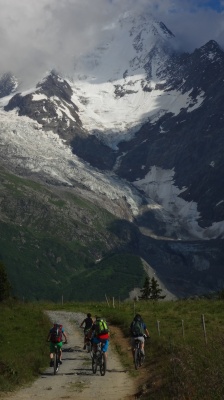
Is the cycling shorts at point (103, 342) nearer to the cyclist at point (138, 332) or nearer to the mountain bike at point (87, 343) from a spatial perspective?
the cyclist at point (138, 332)

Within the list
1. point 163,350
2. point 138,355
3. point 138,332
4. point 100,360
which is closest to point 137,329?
point 138,332

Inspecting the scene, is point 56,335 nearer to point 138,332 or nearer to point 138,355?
point 138,332

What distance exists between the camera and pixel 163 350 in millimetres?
30812

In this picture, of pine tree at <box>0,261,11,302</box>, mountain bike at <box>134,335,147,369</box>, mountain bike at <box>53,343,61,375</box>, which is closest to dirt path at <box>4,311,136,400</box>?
mountain bike at <box>53,343,61,375</box>

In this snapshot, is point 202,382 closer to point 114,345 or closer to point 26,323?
point 114,345

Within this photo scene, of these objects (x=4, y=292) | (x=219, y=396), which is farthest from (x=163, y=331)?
(x=4, y=292)

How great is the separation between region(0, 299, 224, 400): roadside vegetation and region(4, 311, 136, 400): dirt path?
65 cm

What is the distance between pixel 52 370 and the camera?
30688 mm

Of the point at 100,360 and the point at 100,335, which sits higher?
the point at 100,335

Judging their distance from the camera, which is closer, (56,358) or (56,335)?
(56,358)

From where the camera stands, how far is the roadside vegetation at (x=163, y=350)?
18172mm

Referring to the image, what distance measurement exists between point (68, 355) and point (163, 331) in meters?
6.60

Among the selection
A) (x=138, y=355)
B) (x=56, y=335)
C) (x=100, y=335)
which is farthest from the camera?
(x=56, y=335)

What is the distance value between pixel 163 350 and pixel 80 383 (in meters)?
6.10
